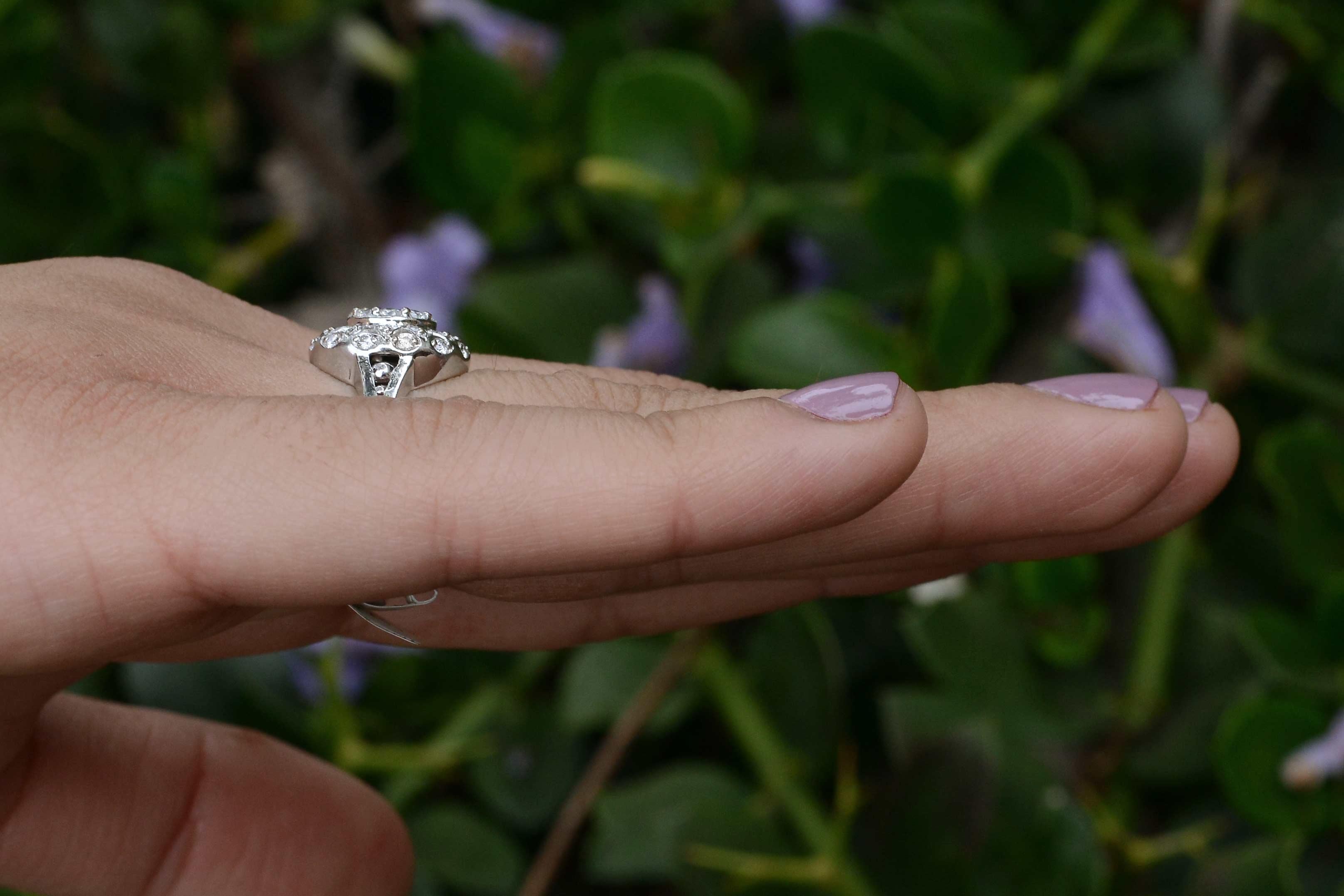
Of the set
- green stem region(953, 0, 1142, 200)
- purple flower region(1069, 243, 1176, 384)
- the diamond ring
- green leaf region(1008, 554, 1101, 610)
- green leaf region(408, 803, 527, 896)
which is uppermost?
the diamond ring

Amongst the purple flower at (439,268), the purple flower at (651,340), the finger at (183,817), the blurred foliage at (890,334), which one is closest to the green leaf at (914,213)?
the blurred foliage at (890,334)

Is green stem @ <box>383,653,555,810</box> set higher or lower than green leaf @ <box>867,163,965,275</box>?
lower

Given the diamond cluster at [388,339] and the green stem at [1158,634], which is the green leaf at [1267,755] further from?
the diamond cluster at [388,339]

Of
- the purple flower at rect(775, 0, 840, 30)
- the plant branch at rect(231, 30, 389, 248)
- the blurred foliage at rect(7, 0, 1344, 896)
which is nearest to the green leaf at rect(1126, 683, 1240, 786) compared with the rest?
the blurred foliage at rect(7, 0, 1344, 896)

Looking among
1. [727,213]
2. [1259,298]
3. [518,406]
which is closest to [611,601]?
[518,406]

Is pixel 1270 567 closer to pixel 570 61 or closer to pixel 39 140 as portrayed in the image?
pixel 570 61

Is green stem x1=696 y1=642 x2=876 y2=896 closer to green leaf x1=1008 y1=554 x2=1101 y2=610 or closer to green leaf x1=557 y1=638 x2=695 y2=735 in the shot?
green leaf x1=557 y1=638 x2=695 y2=735

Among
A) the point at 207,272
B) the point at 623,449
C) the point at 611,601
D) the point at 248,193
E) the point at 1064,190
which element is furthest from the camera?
the point at 248,193

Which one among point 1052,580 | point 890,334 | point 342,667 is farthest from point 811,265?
point 342,667
